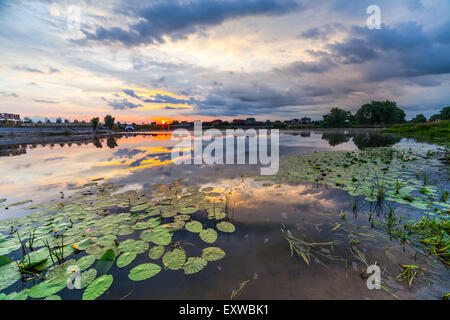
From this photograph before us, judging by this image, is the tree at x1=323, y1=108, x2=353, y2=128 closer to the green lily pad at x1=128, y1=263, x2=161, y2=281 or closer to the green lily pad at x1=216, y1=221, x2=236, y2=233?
the green lily pad at x1=216, y1=221, x2=236, y2=233

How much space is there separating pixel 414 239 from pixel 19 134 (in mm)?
59446

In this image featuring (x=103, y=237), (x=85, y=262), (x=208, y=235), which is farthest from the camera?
(x=208, y=235)

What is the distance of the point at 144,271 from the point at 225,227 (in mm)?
1837

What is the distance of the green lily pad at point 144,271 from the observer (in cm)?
252

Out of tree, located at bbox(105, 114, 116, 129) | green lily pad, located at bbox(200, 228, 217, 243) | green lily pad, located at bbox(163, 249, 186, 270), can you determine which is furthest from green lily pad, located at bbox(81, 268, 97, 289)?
tree, located at bbox(105, 114, 116, 129)

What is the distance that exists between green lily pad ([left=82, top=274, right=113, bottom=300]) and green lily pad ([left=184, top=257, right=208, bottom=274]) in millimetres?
1136

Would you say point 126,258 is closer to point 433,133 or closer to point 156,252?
point 156,252

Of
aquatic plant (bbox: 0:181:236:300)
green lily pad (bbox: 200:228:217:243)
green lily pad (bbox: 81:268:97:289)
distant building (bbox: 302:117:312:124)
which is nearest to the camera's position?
green lily pad (bbox: 81:268:97:289)

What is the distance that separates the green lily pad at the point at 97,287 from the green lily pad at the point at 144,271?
287mm

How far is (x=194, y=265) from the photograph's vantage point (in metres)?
2.79

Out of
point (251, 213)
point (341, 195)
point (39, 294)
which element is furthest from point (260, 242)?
point (341, 195)

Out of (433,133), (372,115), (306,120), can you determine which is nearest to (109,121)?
(433,133)

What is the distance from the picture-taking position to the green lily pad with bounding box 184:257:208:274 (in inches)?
106

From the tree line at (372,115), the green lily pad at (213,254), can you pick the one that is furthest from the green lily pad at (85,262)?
the tree line at (372,115)
